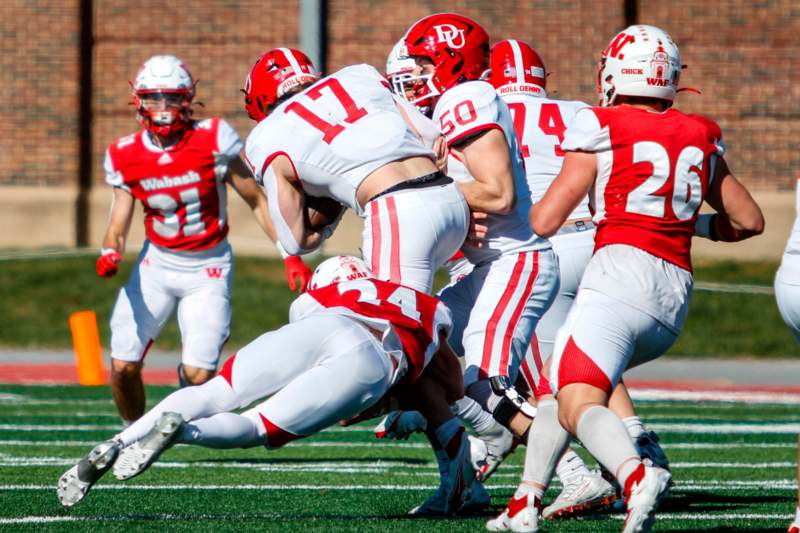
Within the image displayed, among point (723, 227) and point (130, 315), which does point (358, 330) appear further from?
point (130, 315)

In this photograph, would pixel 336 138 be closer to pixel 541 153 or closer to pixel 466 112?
pixel 466 112

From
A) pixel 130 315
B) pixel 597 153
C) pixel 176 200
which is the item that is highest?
pixel 597 153

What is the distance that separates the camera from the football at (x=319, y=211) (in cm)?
575

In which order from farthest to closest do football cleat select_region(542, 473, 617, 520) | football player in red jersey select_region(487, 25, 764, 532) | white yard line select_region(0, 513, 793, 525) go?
1. football cleat select_region(542, 473, 617, 520)
2. white yard line select_region(0, 513, 793, 525)
3. football player in red jersey select_region(487, 25, 764, 532)

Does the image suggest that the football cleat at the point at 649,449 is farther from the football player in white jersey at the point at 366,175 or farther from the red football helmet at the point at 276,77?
the red football helmet at the point at 276,77

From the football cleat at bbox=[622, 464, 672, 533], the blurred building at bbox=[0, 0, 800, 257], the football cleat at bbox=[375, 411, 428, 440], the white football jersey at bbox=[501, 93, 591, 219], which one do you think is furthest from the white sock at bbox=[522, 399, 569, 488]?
the blurred building at bbox=[0, 0, 800, 257]

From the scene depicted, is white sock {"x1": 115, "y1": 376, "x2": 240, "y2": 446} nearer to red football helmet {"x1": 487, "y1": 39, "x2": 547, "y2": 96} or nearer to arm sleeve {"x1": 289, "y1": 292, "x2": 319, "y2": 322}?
arm sleeve {"x1": 289, "y1": 292, "x2": 319, "y2": 322}

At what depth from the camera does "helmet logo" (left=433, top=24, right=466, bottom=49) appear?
20.2 ft

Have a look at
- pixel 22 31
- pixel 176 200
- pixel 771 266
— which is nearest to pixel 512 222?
pixel 176 200

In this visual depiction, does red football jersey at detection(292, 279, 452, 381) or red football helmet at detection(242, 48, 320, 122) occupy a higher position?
red football helmet at detection(242, 48, 320, 122)

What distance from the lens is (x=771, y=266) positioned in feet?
62.3

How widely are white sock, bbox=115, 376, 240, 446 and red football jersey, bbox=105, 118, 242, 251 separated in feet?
14.0

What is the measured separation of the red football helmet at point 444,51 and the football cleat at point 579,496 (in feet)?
5.56

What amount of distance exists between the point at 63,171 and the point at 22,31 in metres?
1.91
